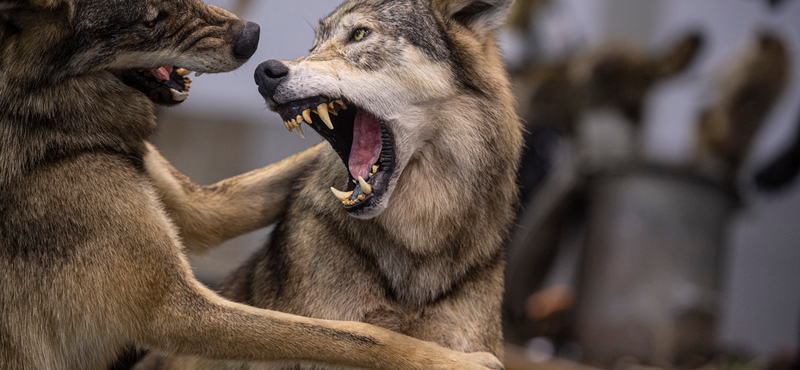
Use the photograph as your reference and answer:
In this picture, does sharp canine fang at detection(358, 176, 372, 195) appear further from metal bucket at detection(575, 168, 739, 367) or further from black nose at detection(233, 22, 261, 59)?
metal bucket at detection(575, 168, 739, 367)

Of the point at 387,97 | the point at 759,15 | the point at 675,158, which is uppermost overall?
the point at 759,15

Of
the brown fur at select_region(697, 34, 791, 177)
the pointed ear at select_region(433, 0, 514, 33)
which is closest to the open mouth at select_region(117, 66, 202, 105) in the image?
the pointed ear at select_region(433, 0, 514, 33)

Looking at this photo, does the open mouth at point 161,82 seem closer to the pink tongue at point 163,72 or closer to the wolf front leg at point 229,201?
the pink tongue at point 163,72

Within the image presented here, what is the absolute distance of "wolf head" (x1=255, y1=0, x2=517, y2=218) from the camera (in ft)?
4.38

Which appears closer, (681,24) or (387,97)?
(387,97)

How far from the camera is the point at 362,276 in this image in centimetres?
150

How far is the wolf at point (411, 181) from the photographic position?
145cm

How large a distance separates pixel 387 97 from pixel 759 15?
5.49m

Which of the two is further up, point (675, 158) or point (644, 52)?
point (644, 52)

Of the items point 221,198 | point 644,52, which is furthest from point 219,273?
point 644,52

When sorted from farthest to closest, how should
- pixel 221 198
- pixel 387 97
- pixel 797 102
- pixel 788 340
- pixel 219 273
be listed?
pixel 797 102 → pixel 788 340 → pixel 219 273 → pixel 221 198 → pixel 387 97

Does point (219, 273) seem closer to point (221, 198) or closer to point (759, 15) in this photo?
point (221, 198)

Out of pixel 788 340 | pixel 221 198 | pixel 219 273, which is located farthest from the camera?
pixel 788 340

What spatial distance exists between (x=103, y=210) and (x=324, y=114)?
69cm
